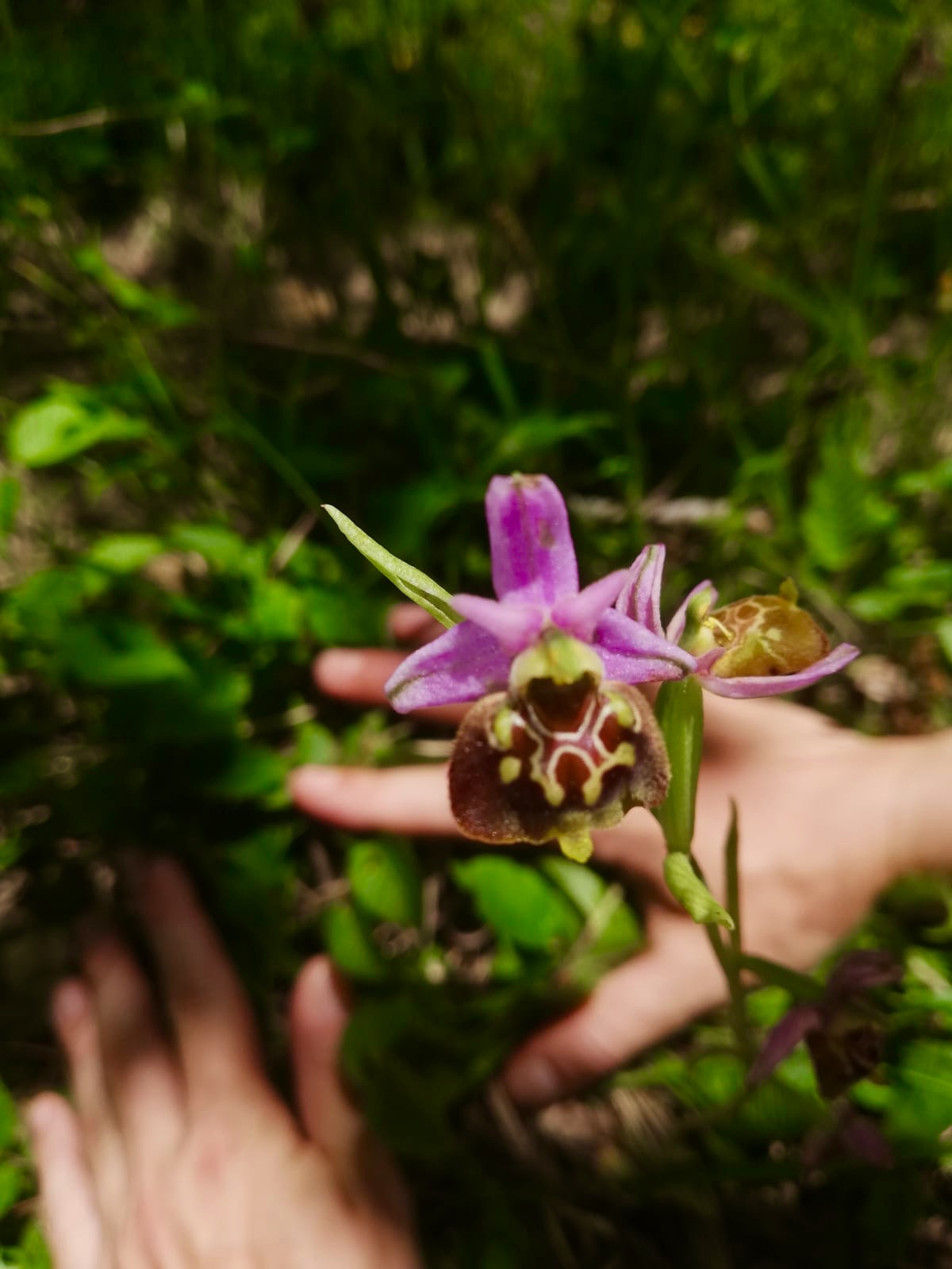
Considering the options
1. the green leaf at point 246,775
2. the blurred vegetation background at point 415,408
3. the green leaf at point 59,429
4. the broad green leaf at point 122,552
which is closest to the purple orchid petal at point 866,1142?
the blurred vegetation background at point 415,408

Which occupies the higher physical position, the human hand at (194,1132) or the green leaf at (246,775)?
the green leaf at (246,775)

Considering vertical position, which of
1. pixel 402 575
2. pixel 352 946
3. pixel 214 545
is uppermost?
pixel 214 545

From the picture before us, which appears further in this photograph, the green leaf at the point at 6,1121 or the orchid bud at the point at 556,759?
the green leaf at the point at 6,1121

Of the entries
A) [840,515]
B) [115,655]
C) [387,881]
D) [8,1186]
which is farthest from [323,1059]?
[840,515]

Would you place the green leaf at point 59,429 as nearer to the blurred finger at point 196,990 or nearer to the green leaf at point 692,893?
the blurred finger at point 196,990

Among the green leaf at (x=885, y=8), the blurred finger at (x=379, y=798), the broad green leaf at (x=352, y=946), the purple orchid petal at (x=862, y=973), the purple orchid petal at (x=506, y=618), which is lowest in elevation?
the broad green leaf at (x=352, y=946)

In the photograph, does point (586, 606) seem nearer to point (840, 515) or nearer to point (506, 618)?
point (506, 618)

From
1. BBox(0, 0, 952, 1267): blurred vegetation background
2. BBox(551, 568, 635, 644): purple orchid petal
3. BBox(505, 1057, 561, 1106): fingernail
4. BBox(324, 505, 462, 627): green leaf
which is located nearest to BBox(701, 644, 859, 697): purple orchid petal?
BBox(551, 568, 635, 644): purple orchid petal
